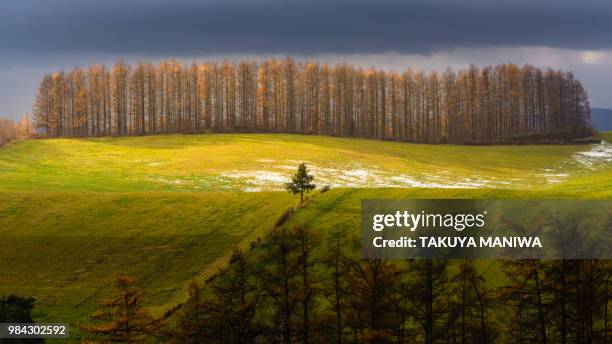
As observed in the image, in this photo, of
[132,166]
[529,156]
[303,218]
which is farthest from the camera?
[529,156]

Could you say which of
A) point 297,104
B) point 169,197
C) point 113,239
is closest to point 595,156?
point 297,104

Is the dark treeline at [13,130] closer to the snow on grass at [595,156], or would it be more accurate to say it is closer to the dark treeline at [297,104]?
the dark treeline at [297,104]

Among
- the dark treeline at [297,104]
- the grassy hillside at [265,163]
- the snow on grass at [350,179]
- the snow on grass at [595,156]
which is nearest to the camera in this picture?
the snow on grass at [350,179]

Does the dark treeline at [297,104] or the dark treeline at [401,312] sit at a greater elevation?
the dark treeline at [297,104]

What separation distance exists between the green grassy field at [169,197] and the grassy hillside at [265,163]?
29 cm

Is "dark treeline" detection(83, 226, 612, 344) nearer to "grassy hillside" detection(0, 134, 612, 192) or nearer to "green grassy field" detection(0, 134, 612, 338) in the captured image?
"green grassy field" detection(0, 134, 612, 338)

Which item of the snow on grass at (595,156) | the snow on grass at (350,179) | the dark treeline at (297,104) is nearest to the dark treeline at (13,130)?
the dark treeline at (297,104)

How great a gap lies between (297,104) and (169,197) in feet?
302

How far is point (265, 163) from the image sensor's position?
357 ft

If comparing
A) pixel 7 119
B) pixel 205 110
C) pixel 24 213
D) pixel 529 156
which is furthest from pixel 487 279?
pixel 7 119

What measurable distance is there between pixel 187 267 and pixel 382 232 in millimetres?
14617

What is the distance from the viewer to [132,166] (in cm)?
10869

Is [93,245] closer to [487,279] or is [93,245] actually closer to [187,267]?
[187,267]

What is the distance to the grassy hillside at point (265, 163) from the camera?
303 feet
